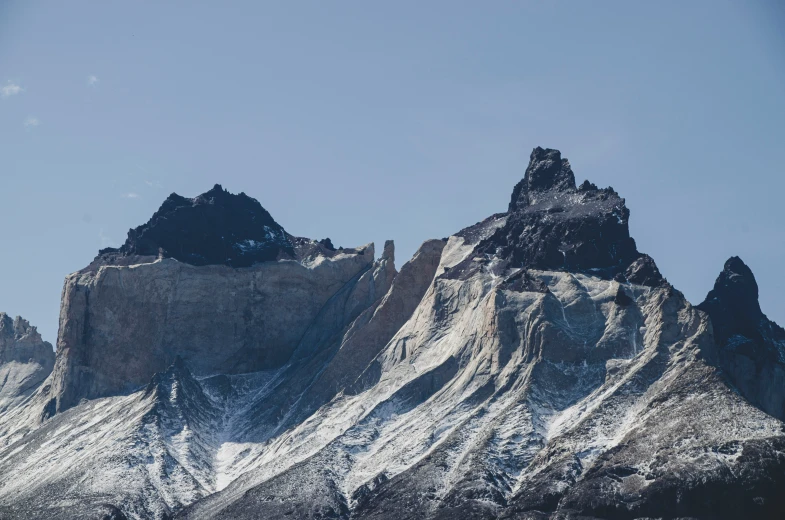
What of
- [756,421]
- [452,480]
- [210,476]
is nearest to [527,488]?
[452,480]

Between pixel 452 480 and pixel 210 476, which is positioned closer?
pixel 452 480

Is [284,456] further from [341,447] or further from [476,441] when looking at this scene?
[476,441]

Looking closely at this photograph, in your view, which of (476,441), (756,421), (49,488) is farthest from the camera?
(49,488)

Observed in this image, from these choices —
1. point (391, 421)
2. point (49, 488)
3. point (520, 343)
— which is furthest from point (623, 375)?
point (49, 488)

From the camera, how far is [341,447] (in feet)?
611

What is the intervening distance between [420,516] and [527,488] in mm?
11655

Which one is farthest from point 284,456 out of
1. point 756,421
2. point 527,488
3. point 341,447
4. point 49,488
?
point 756,421

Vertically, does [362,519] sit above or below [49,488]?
below

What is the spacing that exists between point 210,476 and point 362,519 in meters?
38.1

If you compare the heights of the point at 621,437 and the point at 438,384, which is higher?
the point at 438,384

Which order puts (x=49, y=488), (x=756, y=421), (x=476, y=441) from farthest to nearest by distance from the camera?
(x=49, y=488), (x=476, y=441), (x=756, y=421)

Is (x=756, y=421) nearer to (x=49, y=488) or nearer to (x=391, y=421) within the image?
(x=391, y=421)

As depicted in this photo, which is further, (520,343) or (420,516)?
(520,343)

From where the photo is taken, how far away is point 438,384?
19950 centimetres
